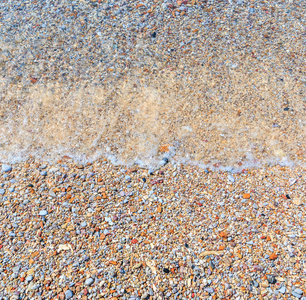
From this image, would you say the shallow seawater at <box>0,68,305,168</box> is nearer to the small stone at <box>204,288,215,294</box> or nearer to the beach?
the beach

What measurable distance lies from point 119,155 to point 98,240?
1.31 m

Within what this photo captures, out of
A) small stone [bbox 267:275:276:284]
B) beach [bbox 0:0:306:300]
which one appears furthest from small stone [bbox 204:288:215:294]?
small stone [bbox 267:275:276:284]

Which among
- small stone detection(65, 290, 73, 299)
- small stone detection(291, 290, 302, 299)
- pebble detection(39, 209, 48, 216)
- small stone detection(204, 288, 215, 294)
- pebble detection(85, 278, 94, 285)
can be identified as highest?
pebble detection(39, 209, 48, 216)

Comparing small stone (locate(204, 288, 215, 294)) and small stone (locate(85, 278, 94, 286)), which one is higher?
small stone (locate(85, 278, 94, 286))

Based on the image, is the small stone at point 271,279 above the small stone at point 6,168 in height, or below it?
below

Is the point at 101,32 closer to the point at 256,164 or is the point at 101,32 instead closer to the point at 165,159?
the point at 165,159

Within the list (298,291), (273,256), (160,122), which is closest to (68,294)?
(273,256)

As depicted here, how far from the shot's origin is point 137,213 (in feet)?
11.9

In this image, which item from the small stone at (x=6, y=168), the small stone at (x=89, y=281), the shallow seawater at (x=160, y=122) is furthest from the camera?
the shallow seawater at (x=160, y=122)

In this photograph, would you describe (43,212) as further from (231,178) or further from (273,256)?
(273,256)

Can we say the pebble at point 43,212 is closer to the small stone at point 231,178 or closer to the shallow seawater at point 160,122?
the shallow seawater at point 160,122

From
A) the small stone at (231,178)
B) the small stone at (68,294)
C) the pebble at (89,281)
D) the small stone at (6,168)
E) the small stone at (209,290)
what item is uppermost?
the small stone at (6,168)

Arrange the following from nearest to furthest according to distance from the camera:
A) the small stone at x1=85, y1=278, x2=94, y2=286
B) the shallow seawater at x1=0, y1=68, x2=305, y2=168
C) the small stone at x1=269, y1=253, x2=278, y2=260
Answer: the small stone at x1=85, y1=278, x2=94, y2=286 < the small stone at x1=269, y1=253, x2=278, y2=260 < the shallow seawater at x1=0, y1=68, x2=305, y2=168

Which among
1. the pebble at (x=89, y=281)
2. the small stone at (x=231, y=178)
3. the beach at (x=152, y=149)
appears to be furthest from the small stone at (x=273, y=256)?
the pebble at (x=89, y=281)
